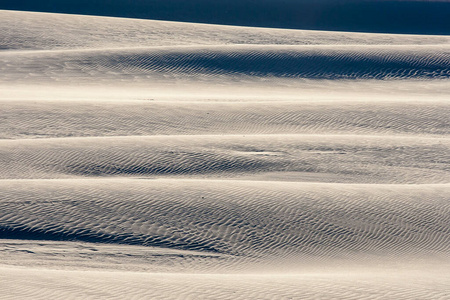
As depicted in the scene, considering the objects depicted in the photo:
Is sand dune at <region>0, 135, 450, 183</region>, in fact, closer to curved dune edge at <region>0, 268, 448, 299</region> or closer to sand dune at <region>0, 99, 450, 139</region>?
sand dune at <region>0, 99, 450, 139</region>

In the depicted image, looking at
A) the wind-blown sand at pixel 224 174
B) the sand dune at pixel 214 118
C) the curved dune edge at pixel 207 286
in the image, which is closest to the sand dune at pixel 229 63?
the wind-blown sand at pixel 224 174

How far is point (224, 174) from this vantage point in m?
12.4

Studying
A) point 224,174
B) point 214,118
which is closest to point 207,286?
point 224,174

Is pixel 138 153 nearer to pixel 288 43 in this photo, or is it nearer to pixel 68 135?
pixel 68 135

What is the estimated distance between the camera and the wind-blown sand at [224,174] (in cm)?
814

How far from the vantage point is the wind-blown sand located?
814cm

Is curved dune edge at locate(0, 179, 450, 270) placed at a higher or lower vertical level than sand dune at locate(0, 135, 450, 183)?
lower

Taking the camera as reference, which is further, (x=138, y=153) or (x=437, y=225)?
(x=138, y=153)

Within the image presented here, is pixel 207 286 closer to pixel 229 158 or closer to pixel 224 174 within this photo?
pixel 224 174

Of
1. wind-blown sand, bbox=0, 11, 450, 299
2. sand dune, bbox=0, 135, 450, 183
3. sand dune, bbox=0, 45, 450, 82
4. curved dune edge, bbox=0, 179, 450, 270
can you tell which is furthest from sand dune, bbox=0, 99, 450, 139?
sand dune, bbox=0, 45, 450, 82

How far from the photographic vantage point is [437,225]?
10094 mm

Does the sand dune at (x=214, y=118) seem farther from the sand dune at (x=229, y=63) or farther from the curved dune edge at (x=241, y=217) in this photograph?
the sand dune at (x=229, y=63)

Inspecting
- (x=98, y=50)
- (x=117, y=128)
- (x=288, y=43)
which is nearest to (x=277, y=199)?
(x=117, y=128)

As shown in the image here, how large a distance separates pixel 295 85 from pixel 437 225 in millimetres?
11517
